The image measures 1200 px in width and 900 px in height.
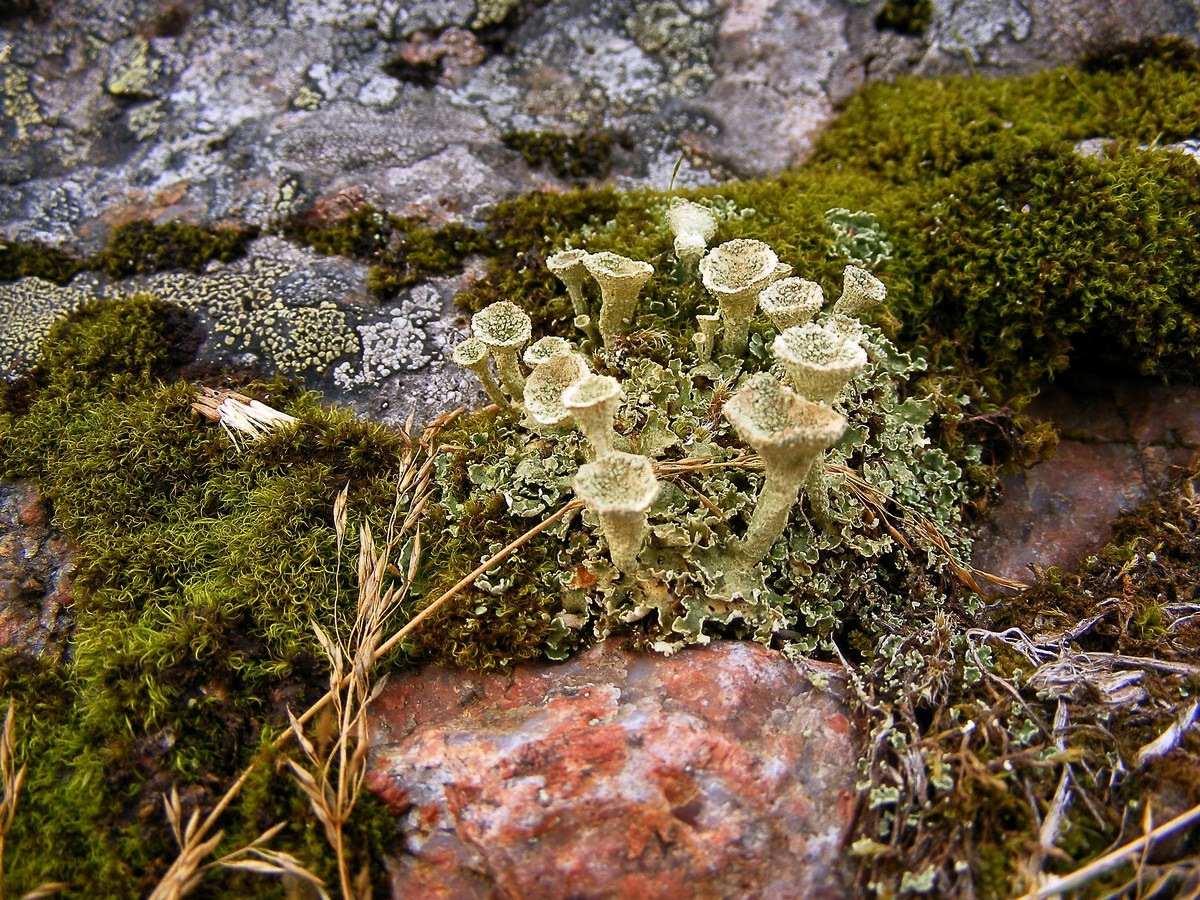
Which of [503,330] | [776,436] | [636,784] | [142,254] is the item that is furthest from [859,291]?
[142,254]

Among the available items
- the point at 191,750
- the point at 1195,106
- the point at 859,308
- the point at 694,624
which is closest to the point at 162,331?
the point at 191,750

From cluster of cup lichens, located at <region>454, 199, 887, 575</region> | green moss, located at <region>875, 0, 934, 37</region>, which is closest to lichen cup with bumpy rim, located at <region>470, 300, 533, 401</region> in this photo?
cluster of cup lichens, located at <region>454, 199, 887, 575</region>

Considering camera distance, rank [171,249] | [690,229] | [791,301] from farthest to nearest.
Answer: [171,249] → [690,229] → [791,301]

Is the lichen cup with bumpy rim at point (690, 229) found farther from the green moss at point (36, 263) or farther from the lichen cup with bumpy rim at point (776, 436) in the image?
the green moss at point (36, 263)

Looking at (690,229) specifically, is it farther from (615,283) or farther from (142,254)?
(142,254)

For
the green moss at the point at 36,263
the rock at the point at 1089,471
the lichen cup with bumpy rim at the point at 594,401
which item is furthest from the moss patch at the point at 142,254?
the rock at the point at 1089,471
